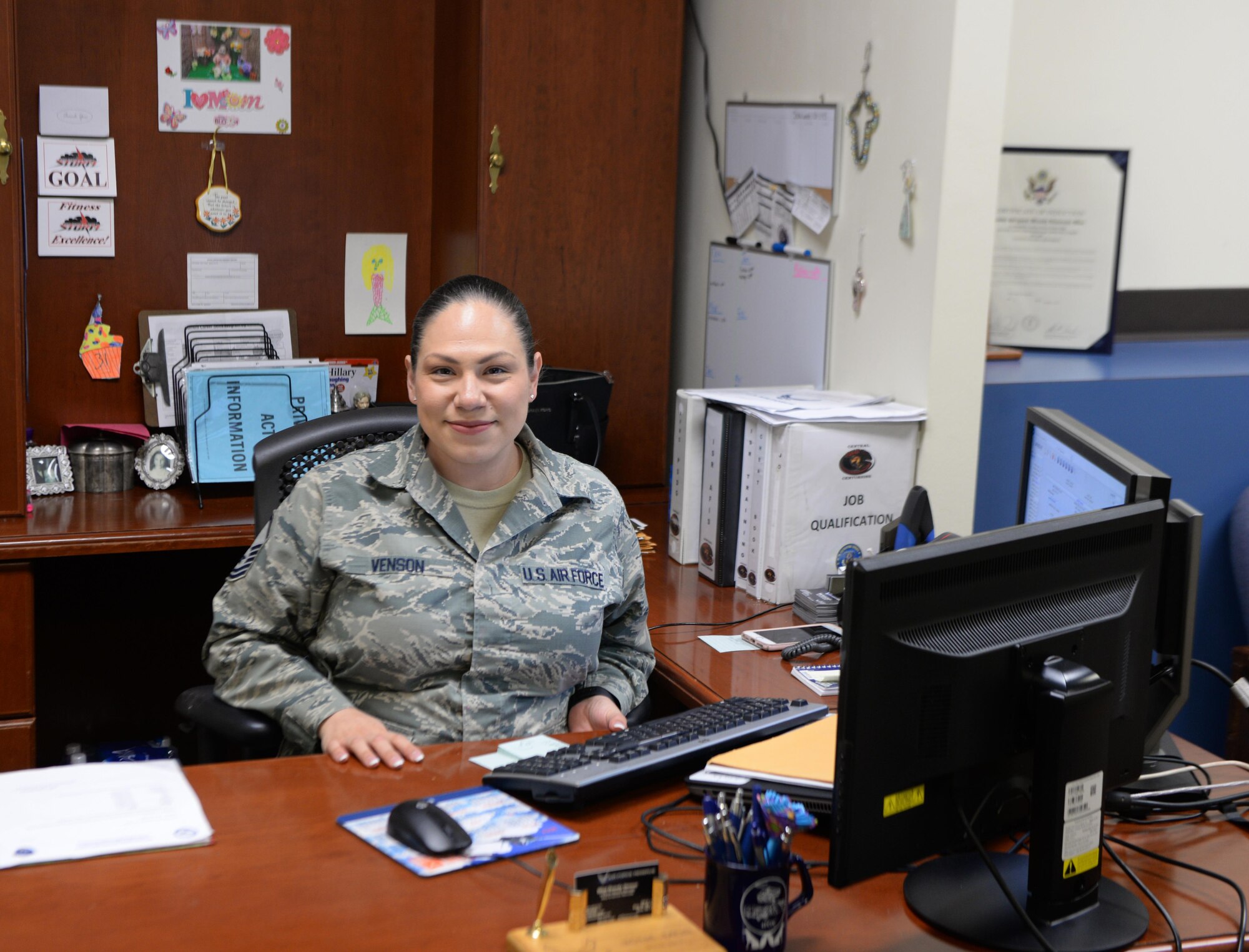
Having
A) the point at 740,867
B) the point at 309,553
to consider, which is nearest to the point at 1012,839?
the point at 740,867

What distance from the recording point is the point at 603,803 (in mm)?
1519

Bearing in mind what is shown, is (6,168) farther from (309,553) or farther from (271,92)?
(309,553)

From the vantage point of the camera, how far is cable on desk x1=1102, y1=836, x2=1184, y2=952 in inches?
50.8

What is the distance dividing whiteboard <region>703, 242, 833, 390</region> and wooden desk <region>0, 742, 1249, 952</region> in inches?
55.9

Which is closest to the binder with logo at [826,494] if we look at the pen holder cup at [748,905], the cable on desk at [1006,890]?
the cable on desk at [1006,890]

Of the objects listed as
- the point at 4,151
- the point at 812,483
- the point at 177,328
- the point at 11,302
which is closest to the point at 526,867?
the point at 812,483

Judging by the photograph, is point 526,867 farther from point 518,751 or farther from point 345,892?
point 518,751

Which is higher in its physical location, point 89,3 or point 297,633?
point 89,3

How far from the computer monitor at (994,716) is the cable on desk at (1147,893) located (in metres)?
0.03

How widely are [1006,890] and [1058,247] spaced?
204cm

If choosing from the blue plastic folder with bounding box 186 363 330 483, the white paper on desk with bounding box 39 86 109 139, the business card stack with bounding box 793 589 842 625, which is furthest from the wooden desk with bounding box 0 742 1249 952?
the white paper on desk with bounding box 39 86 109 139

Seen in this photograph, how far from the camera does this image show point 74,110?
112 inches

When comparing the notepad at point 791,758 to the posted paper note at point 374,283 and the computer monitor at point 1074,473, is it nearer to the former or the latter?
the computer monitor at point 1074,473

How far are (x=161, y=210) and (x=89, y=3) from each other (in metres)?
0.45
